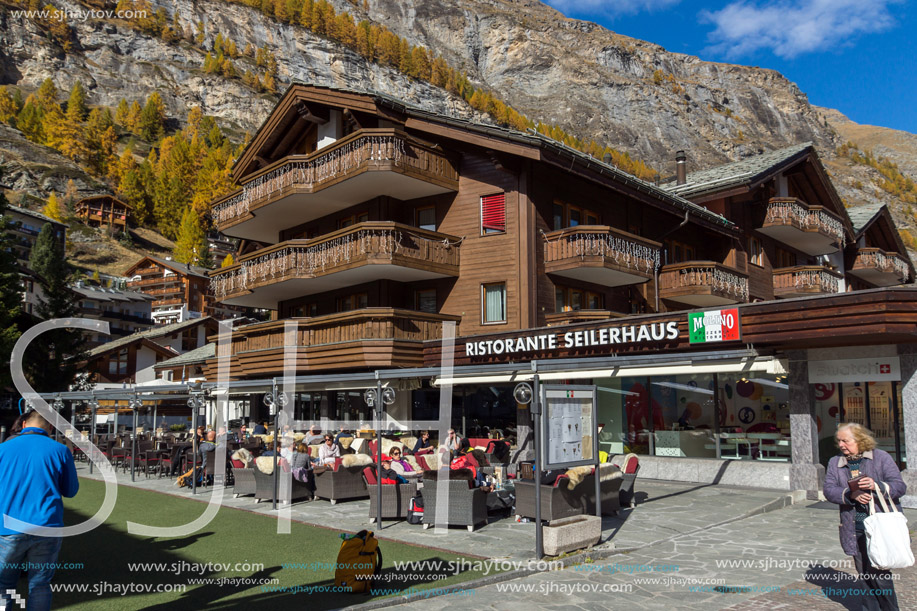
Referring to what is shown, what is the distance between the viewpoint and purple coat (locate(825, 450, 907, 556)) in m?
5.88

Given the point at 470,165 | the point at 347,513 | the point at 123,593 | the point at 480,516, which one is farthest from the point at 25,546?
the point at 470,165

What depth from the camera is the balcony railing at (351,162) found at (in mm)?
22531

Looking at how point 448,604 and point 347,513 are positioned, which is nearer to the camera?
point 448,604

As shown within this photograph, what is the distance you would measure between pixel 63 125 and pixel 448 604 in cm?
17930

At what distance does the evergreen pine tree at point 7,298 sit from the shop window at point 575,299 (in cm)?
2702

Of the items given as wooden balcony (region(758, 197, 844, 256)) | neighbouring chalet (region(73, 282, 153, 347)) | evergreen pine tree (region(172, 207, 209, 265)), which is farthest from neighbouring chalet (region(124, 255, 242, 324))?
wooden balcony (region(758, 197, 844, 256))

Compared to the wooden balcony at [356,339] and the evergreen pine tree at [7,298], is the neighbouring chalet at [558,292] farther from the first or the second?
the evergreen pine tree at [7,298]

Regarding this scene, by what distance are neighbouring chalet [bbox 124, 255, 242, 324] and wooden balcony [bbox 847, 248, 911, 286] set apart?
8936 centimetres

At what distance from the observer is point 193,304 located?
112875 mm

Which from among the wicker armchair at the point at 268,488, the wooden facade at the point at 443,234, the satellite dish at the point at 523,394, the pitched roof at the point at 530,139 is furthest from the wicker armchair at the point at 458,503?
the pitched roof at the point at 530,139

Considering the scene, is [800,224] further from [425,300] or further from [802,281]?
[425,300]

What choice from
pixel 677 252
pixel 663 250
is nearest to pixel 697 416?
pixel 663 250

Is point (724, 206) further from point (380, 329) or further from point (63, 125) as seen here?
point (63, 125)

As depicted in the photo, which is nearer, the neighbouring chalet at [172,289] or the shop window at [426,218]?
the shop window at [426,218]
